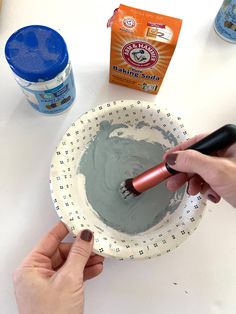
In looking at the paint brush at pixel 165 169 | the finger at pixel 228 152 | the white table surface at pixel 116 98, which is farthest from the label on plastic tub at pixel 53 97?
the finger at pixel 228 152

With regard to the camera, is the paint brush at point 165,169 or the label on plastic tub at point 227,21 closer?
the paint brush at point 165,169

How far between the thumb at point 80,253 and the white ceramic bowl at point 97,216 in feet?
0.07

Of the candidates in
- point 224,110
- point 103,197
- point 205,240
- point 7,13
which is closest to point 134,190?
point 103,197

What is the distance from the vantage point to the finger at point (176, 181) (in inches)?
21.4

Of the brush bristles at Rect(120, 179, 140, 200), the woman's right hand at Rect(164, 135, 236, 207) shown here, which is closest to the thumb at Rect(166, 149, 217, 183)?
the woman's right hand at Rect(164, 135, 236, 207)

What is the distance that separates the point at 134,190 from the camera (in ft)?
1.88

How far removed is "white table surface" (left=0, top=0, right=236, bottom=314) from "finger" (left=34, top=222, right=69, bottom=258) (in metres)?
0.05

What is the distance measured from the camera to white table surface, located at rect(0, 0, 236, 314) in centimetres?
56

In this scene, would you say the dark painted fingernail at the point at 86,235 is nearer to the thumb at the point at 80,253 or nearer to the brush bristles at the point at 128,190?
the thumb at the point at 80,253

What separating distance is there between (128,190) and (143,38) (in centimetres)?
28

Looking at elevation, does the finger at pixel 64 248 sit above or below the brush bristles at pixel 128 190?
below

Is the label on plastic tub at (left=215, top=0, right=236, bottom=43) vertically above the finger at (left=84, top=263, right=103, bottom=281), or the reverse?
the label on plastic tub at (left=215, top=0, right=236, bottom=43)

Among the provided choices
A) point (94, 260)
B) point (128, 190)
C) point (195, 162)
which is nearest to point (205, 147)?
point (195, 162)

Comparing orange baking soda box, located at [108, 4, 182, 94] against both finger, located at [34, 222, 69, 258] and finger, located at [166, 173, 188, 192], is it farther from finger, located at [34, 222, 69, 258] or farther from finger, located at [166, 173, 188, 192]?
finger, located at [34, 222, 69, 258]
